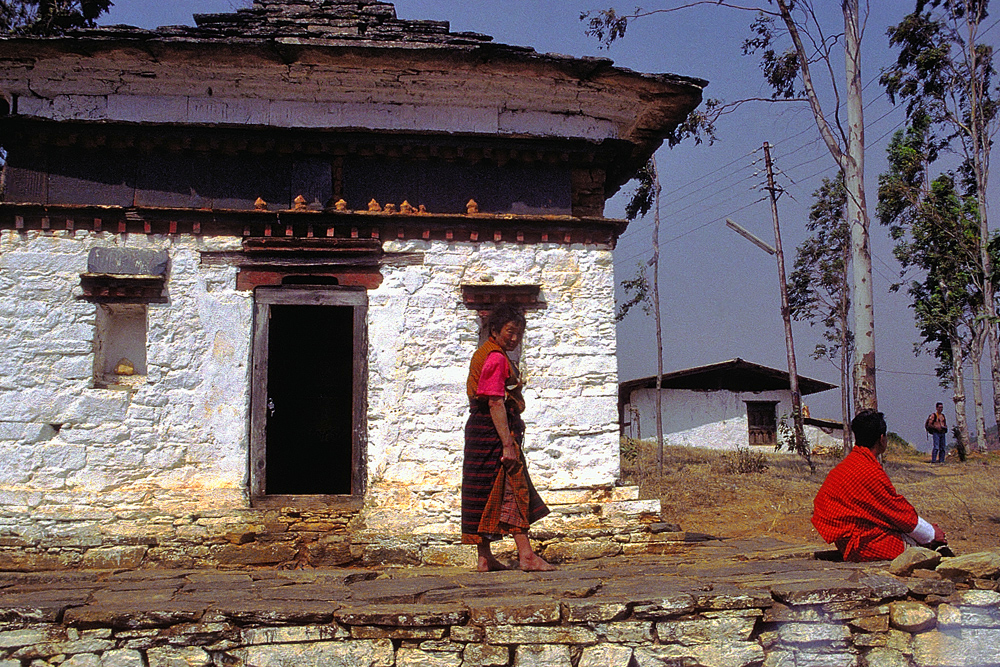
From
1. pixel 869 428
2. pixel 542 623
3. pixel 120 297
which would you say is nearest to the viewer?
pixel 542 623

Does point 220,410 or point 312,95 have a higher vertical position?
point 312,95

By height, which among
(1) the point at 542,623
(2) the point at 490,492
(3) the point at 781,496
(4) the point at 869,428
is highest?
(4) the point at 869,428

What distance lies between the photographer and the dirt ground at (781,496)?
10.7 m

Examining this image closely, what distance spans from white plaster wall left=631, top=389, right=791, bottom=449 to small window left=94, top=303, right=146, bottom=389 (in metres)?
24.1

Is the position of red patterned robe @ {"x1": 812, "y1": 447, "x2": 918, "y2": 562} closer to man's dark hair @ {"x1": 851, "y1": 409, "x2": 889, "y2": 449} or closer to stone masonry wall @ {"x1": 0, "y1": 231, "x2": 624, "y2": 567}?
man's dark hair @ {"x1": 851, "y1": 409, "x2": 889, "y2": 449}

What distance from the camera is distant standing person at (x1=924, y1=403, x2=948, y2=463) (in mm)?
21031

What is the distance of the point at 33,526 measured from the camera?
6.52 meters

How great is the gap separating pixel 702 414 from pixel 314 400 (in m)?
21.4

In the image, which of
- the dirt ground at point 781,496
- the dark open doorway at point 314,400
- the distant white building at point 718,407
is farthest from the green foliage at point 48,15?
the distant white building at point 718,407

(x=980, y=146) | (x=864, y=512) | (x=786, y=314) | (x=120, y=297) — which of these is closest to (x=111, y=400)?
(x=120, y=297)

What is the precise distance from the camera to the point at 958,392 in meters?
27.0

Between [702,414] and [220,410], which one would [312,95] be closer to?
[220,410]

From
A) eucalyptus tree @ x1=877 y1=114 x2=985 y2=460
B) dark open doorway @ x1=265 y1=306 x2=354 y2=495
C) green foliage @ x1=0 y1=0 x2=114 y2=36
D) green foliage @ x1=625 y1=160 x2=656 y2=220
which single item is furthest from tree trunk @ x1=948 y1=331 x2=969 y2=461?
green foliage @ x1=0 y1=0 x2=114 y2=36

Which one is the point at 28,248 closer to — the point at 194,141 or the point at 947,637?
the point at 194,141
